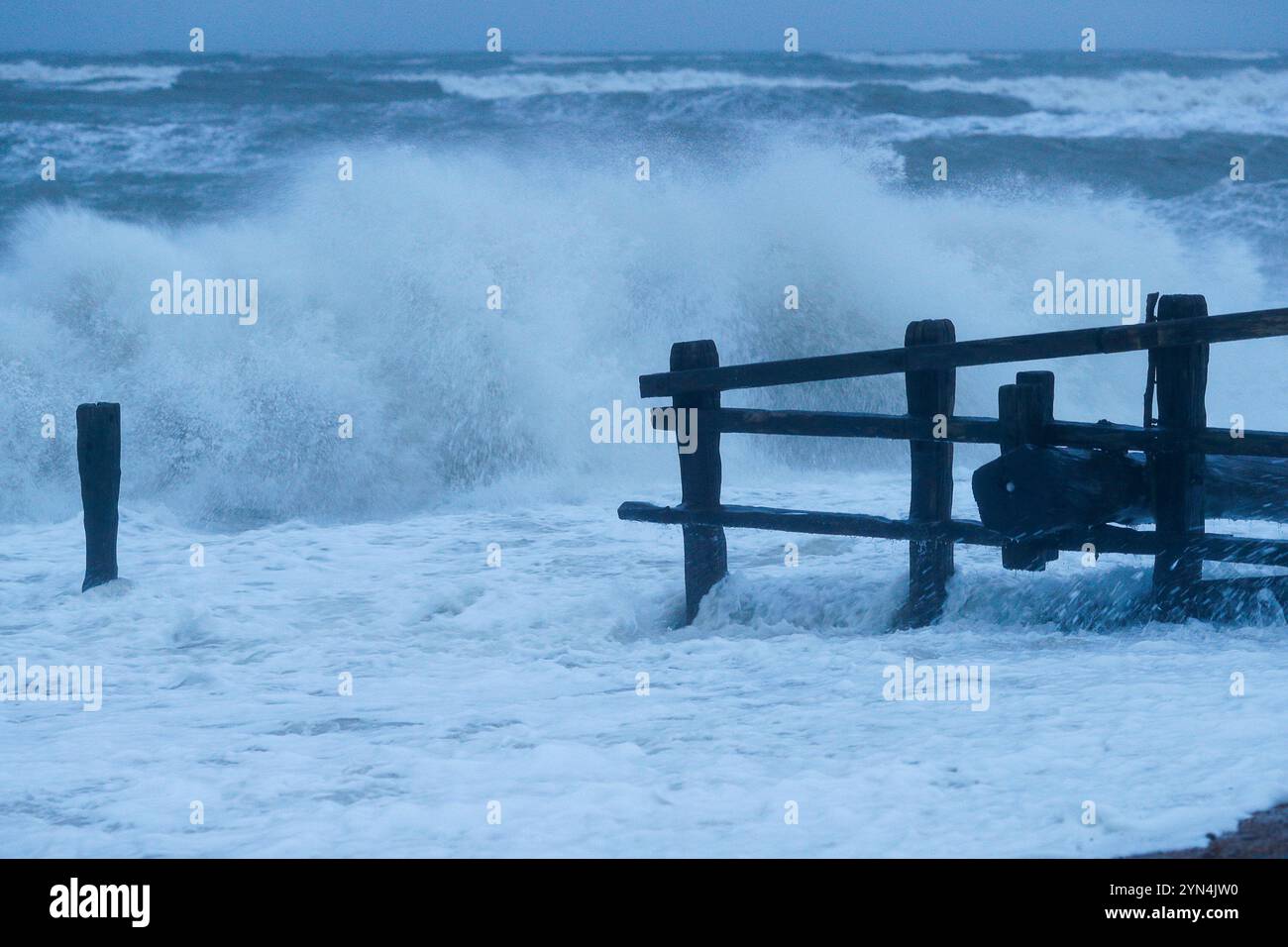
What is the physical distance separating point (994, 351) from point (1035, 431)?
447 mm

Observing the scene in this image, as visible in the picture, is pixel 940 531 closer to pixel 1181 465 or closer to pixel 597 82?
pixel 1181 465

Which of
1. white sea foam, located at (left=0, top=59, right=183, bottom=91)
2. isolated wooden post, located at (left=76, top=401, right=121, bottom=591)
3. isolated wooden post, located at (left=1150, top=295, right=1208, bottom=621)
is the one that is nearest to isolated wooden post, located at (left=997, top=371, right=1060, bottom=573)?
isolated wooden post, located at (left=1150, top=295, right=1208, bottom=621)

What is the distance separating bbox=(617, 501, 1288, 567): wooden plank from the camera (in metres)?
6.34

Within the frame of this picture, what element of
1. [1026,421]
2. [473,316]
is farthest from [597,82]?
[1026,421]

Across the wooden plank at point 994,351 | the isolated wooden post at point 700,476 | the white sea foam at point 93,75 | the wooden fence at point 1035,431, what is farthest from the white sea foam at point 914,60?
the wooden fence at point 1035,431

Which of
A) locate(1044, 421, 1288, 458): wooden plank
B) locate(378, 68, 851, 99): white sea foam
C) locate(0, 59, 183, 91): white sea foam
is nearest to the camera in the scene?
locate(1044, 421, 1288, 458): wooden plank

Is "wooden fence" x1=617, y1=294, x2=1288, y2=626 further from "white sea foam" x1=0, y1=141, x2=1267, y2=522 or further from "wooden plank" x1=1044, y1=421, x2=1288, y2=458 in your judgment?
"white sea foam" x1=0, y1=141, x2=1267, y2=522

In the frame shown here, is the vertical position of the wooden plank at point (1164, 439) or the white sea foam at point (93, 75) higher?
the white sea foam at point (93, 75)

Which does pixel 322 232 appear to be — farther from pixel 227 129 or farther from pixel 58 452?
pixel 227 129

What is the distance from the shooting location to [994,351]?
657 centimetres

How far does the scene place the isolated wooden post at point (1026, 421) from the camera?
6.50 m

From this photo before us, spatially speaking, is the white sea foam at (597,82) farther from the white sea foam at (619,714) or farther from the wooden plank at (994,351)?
the wooden plank at (994,351)

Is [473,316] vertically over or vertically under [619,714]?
over
